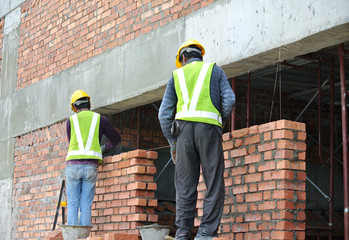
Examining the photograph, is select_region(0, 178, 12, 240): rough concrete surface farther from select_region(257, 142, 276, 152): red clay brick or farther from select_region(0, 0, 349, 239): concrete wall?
select_region(257, 142, 276, 152): red clay brick

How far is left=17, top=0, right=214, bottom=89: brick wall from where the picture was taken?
8516 mm

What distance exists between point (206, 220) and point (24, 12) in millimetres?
6985

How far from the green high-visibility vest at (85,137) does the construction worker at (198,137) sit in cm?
211

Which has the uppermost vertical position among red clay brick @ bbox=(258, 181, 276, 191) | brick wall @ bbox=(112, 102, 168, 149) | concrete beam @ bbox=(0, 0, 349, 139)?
concrete beam @ bbox=(0, 0, 349, 139)

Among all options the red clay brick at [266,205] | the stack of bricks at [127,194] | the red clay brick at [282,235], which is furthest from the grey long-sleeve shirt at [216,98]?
the stack of bricks at [127,194]

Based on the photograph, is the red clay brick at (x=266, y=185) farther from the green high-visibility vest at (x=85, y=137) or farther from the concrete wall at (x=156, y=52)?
the green high-visibility vest at (x=85, y=137)

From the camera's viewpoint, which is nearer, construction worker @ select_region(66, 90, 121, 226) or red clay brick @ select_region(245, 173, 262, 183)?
red clay brick @ select_region(245, 173, 262, 183)

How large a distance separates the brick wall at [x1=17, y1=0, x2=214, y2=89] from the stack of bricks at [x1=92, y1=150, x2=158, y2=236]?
167 centimetres

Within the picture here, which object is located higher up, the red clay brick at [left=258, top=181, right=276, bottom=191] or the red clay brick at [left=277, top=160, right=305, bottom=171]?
the red clay brick at [left=277, top=160, right=305, bottom=171]

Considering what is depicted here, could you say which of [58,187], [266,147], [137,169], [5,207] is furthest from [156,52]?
[5,207]

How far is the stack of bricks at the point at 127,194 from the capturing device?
8.11 m

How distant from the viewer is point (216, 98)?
6094mm

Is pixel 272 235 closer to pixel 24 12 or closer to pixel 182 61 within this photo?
pixel 182 61

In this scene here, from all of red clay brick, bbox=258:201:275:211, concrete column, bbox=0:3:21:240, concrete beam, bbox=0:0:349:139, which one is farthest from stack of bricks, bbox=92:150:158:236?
concrete column, bbox=0:3:21:240
